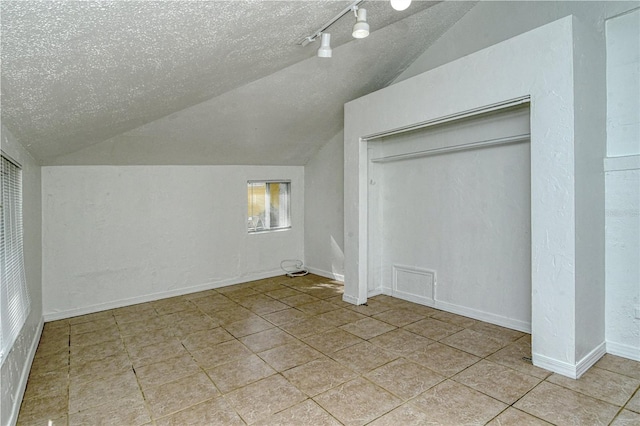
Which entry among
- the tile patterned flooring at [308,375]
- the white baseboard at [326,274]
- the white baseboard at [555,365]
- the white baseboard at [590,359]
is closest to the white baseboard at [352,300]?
the tile patterned flooring at [308,375]

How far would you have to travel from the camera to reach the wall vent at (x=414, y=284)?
4500 mm

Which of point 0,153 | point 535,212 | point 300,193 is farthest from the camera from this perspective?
point 300,193

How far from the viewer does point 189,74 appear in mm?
2789

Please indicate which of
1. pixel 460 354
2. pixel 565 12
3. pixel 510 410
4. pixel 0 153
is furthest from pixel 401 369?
pixel 565 12

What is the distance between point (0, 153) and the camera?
2305 millimetres

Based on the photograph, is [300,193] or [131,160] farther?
[300,193]

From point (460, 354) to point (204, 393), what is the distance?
2134 millimetres

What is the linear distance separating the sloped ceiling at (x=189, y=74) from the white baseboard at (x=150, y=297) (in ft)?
6.00

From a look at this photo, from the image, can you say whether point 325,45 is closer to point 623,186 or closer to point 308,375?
point 308,375

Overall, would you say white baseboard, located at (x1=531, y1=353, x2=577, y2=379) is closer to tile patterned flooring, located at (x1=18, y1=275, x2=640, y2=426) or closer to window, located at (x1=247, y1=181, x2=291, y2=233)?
tile patterned flooring, located at (x1=18, y1=275, x2=640, y2=426)

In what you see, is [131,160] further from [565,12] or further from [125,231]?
[565,12]

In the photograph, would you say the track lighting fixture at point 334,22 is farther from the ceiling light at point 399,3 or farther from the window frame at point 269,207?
the window frame at point 269,207

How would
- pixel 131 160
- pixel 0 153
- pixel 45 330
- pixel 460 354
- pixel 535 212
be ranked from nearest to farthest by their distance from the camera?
pixel 0 153, pixel 535 212, pixel 460 354, pixel 45 330, pixel 131 160

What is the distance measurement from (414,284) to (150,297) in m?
3.60
